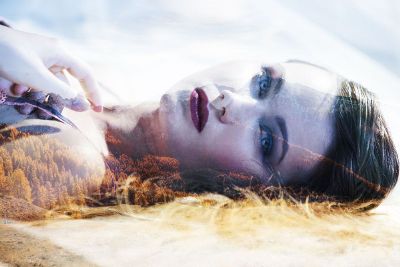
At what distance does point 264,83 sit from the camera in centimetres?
120

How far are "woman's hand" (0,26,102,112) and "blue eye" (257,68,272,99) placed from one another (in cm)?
40

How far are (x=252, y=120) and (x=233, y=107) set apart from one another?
0.06 meters

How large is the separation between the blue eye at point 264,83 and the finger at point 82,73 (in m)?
0.39

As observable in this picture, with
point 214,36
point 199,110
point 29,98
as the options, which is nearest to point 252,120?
point 199,110

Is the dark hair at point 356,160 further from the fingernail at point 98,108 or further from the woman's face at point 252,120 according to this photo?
the fingernail at point 98,108

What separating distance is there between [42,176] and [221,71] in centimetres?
50

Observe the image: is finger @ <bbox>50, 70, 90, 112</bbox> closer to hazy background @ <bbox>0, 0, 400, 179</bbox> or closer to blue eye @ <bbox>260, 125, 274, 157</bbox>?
hazy background @ <bbox>0, 0, 400, 179</bbox>

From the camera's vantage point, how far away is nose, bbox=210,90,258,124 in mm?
1143

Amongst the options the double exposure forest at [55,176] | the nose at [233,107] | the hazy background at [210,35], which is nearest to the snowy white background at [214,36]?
the hazy background at [210,35]

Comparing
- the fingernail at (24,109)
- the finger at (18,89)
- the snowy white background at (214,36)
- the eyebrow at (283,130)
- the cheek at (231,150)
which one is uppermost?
the snowy white background at (214,36)

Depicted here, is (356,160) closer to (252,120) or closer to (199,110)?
(252,120)

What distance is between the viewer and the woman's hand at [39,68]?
3.23 ft

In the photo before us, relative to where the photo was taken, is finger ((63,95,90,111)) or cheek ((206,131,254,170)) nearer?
finger ((63,95,90,111))

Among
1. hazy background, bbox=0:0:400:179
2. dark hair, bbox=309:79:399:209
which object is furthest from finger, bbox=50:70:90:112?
dark hair, bbox=309:79:399:209
